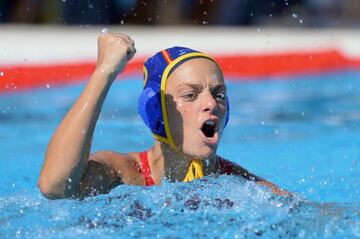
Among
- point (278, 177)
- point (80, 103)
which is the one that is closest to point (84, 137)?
point (80, 103)

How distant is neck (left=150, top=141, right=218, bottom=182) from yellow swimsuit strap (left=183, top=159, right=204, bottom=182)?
17 millimetres

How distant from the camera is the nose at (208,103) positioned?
2.93 m

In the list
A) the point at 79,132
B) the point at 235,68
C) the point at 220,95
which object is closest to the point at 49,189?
the point at 79,132

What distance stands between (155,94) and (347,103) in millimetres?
4898

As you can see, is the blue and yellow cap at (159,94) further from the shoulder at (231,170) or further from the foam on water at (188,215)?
the shoulder at (231,170)

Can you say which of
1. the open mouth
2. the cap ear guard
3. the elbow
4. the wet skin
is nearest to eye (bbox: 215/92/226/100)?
the wet skin

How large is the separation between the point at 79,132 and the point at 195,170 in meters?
0.60

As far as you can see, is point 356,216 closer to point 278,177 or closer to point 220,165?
point 220,165

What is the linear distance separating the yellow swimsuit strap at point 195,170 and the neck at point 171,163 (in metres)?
0.02

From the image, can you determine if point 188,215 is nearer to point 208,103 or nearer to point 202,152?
point 202,152

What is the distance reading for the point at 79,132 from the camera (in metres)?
2.70

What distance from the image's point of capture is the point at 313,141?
597cm

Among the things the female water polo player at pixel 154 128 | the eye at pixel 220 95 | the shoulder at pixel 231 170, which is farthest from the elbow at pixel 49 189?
the shoulder at pixel 231 170

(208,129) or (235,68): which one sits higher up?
(235,68)
